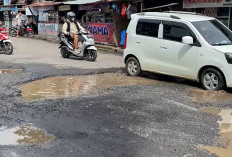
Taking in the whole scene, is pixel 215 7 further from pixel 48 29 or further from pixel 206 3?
pixel 48 29

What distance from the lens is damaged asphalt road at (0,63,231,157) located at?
16.3ft

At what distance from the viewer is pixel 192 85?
9.59 meters

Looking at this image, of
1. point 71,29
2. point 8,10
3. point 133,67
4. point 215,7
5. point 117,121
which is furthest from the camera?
point 8,10

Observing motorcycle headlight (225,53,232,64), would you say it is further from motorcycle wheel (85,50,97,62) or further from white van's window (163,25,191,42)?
motorcycle wheel (85,50,97,62)

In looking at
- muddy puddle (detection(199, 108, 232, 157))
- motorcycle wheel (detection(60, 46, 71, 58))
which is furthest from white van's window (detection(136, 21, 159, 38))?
motorcycle wheel (detection(60, 46, 71, 58))

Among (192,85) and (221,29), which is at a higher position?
(221,29)

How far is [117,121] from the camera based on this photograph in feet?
20.5

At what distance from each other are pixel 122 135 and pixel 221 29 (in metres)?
5.19

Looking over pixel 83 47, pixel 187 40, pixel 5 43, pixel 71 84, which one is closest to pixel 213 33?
pixel 187 40

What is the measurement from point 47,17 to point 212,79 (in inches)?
763

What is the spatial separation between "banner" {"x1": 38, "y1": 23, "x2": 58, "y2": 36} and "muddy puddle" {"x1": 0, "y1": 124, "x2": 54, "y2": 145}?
772 inches

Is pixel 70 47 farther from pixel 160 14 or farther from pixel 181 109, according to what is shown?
pixel 181 109

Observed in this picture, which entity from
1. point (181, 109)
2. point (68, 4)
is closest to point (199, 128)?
point (181, 109)

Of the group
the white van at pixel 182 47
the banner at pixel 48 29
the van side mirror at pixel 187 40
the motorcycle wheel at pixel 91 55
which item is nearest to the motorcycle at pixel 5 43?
the motorcycle wheel at pixel 91 55
